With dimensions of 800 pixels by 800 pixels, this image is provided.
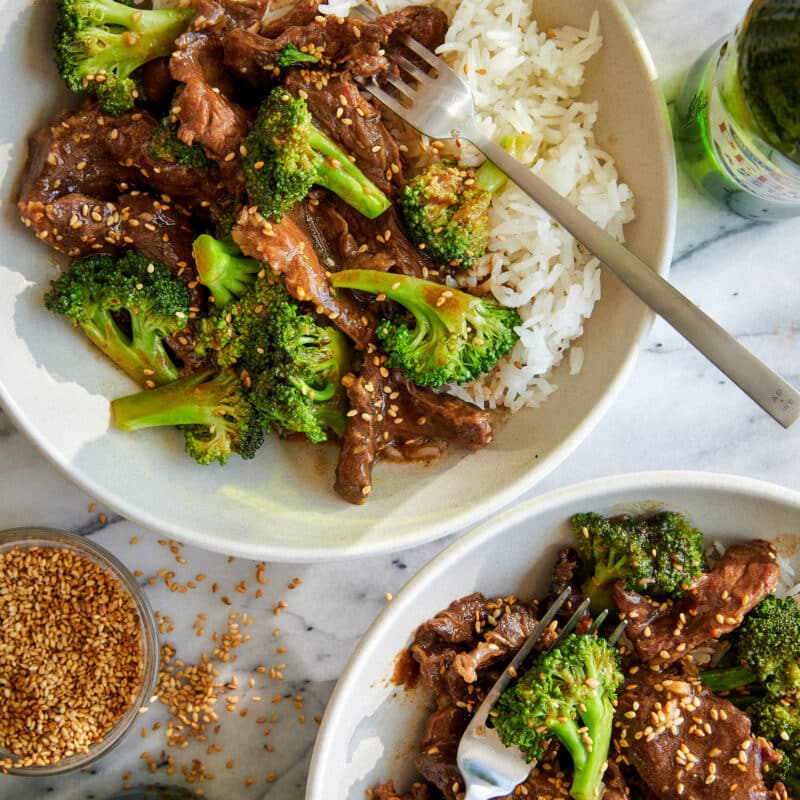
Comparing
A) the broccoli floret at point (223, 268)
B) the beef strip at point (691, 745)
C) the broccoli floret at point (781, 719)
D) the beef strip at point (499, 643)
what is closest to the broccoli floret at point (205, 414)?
the broccoli floret at point (223, 268)

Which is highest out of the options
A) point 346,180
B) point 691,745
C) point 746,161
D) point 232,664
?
point 746,161

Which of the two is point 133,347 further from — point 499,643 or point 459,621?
point 499,643

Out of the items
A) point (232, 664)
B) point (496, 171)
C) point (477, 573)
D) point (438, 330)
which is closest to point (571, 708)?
point (477, 573)

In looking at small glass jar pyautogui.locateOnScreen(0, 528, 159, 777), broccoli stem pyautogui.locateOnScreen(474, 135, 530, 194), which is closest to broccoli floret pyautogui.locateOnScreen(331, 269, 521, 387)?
broccoli stem pyautogui.locateOnScreen(474, 135, 530, 194)

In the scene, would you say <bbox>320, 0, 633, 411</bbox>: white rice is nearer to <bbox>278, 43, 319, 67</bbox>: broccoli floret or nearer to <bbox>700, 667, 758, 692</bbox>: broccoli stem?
<bbox>278, 43, 319, 67</bbox>: broccoli floret

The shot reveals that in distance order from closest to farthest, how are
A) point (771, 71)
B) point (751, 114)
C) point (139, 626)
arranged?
point (771, 71), point (751, 114), point (139, 626)

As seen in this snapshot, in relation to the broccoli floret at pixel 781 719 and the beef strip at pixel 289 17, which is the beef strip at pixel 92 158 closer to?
the beef strip at pixel 289 17

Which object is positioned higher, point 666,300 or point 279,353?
point 666,300

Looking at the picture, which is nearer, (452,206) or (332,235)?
(452,206)
